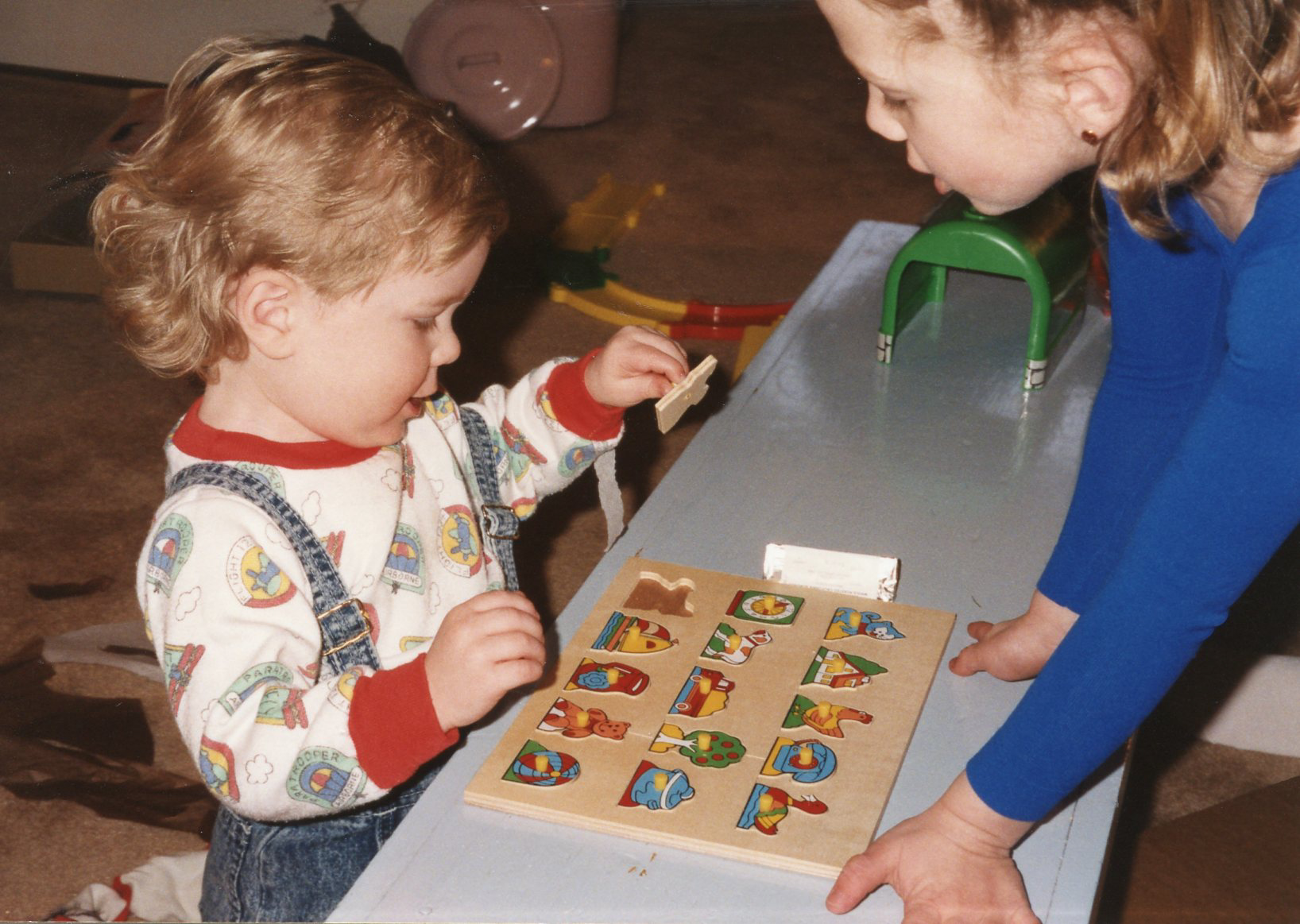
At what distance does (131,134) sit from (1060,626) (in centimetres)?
151

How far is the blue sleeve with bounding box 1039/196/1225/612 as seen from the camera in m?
0.75

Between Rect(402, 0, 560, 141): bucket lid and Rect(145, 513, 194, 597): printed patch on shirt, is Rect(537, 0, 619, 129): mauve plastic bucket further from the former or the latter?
Rect(145, 513, 194, 597): printed patch on shirt

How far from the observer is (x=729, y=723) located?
69 centimetres

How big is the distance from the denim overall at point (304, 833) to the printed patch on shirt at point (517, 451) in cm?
22

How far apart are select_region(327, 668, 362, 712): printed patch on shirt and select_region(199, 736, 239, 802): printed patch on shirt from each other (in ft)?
0.19

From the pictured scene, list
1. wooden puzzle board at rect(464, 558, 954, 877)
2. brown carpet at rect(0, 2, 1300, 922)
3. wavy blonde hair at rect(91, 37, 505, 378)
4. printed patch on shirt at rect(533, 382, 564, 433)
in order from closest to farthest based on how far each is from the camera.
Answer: wooden puzzle board at rect(464, 558, 954, 877), wavy blonde hair at rect(91, 37, 505, 378), printed patch on shirt at rect(533, 382, 564, 433), brown carpet at rect(0, 2, 1300, 922)

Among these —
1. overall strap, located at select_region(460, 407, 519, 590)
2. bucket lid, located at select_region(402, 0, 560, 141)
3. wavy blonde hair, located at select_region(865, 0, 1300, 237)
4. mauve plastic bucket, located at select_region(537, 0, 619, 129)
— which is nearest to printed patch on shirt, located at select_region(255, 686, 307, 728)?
overall strap, located at select_region(460, 407, 519, 590)

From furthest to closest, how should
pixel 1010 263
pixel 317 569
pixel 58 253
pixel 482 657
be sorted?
1. pixel 58 253
2. pixel 1010 263
3. pixel 317 569
4. pixel 482 657

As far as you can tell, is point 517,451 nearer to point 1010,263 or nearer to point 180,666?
point 180,666

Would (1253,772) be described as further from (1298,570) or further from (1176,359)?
(1176,359)

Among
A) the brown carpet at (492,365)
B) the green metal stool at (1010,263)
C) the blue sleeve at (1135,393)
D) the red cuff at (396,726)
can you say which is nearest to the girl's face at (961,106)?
the blue sleeve at (1135,393)

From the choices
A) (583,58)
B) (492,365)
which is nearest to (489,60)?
(583,58)

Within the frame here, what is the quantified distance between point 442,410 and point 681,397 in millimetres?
193

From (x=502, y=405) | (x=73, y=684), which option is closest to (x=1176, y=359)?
(x=502, y=405)
